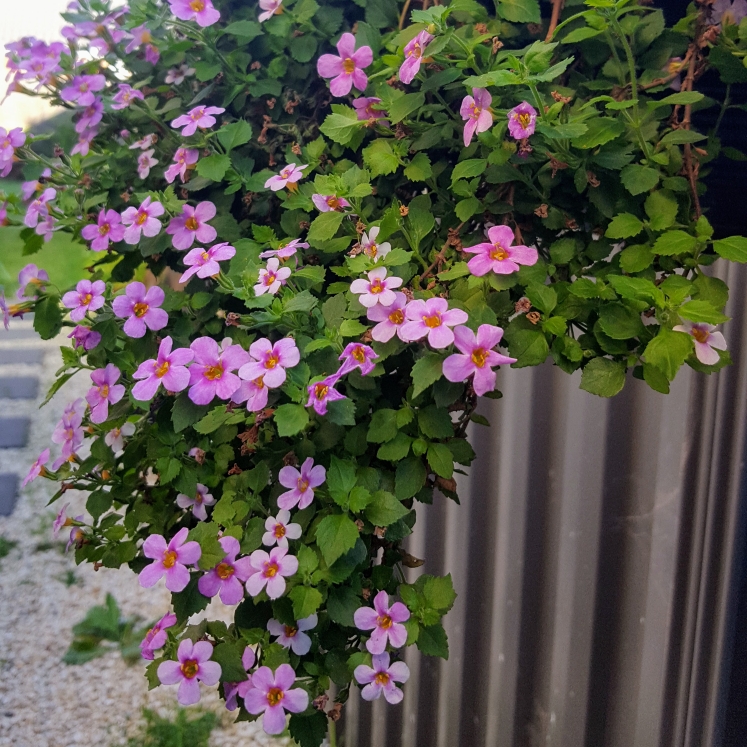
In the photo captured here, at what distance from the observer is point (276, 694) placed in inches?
22.9

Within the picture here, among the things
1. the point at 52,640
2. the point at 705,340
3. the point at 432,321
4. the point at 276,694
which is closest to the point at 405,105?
the point at 432,321

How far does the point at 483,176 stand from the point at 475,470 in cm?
70

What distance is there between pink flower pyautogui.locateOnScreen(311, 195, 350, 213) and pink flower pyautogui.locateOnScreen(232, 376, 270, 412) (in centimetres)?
21

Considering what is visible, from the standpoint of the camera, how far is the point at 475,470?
1.32 meters

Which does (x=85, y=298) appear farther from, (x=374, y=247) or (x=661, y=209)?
(x=661, y=209)

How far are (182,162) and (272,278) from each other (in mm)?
257

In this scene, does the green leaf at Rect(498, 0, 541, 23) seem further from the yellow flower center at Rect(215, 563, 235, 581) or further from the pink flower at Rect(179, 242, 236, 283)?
the yellow flower center at Rect(215, 563, 235, 581)

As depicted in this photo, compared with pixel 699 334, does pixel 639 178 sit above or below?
above

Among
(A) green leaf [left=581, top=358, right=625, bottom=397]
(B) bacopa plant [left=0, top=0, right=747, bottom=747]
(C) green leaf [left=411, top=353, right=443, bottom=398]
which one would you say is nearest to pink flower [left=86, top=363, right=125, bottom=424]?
(B) bacopa plant [left=0, top=0, right=747, bottom=747]

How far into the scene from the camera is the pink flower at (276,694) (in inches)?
22.6

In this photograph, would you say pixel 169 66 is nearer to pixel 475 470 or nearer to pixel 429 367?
pixel 429 367

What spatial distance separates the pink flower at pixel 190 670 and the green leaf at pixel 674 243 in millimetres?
547

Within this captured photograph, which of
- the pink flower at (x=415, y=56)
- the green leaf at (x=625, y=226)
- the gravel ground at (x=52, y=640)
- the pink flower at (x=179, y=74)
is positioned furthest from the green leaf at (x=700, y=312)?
the gravel ground at (x=52, y=640)

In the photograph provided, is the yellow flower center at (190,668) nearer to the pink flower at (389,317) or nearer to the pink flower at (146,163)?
the pink flower at (389,317)
